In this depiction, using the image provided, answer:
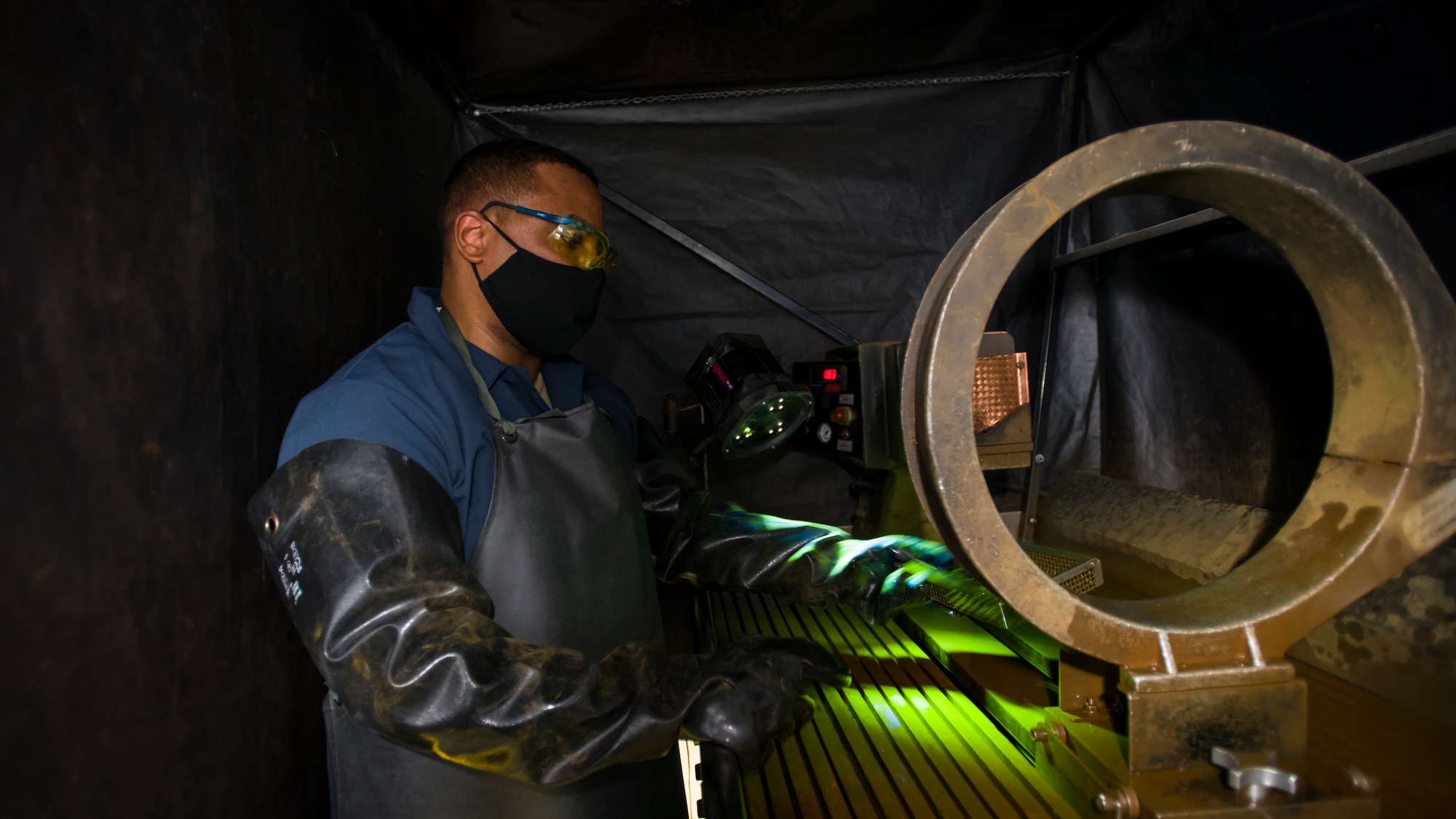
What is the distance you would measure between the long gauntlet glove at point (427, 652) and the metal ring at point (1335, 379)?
1.60ft

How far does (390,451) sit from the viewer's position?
3.30ft

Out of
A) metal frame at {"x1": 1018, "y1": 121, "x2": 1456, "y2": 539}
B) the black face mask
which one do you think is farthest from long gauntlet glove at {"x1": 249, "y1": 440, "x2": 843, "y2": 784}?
metal frame at {"x1": 1018, "y1": 121, "x2": 1456, "y2": 539}

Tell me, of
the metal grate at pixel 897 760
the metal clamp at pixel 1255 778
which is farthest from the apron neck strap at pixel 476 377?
the metal clamp at pixel 1255 778

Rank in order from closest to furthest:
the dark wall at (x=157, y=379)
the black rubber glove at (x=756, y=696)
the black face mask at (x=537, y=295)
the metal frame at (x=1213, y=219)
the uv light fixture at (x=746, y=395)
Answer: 1. the dark wall at (x=157, y=379)
2. the black rubber glove at (x=756, y=696)
3. the metal frame at (x=1213, y=219)
4. the black face mask at (x=537, y=295)
5. the uv light fixture at (x=746, y=395)

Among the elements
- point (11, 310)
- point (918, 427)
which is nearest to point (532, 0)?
point (11, 310)

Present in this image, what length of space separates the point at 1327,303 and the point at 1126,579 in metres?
1.00

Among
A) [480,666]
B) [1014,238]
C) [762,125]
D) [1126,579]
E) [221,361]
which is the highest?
[762,125]

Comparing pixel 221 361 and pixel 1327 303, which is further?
pixel 221 361

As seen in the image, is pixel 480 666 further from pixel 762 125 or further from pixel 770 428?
pixel 762 125

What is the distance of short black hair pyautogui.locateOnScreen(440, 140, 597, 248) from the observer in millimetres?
1401

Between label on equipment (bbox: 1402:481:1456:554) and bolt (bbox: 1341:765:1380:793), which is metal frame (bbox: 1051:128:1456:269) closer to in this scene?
label on equipment (bbox: 1402:481:1456:554)

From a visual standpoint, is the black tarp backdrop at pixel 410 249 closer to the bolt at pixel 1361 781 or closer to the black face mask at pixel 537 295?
the black face mask at pixel 537 295

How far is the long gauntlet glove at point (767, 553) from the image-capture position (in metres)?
1.53

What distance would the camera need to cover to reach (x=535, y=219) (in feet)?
4.50
